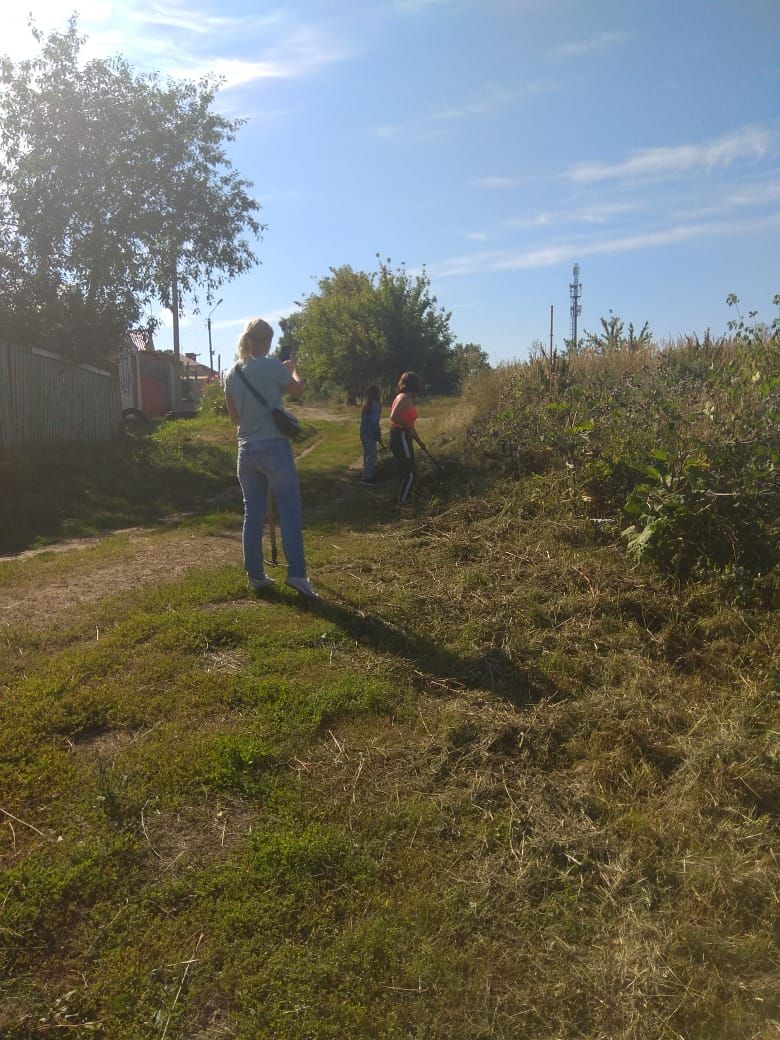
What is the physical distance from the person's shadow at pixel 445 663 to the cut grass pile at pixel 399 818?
2 cm

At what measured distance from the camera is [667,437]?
5965mm

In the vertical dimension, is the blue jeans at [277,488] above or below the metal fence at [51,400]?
below

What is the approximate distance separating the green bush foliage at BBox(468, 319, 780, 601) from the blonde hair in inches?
103

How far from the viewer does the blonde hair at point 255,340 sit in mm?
5410

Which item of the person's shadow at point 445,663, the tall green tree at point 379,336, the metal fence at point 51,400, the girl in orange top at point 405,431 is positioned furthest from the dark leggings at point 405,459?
the tall green tree at point 379,336

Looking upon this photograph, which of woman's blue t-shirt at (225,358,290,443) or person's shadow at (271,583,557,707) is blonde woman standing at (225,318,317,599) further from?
person's shadow at (271,583,557,707)

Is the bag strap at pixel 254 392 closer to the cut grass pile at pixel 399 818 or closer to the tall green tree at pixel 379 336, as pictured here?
the cut grass pile at pixel 399 818

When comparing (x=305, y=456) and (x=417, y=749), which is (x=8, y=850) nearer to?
(x=417, y=749)

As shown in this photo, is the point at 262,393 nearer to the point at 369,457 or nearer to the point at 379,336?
the point at 369,457

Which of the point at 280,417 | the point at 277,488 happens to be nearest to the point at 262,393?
the point at 280,417

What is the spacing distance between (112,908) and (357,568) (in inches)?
155

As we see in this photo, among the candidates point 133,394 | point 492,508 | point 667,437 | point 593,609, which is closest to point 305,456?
point 492,508

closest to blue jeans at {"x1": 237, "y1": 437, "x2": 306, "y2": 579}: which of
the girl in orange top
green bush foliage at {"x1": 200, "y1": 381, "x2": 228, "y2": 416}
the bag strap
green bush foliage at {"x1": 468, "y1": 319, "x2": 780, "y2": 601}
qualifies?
the bag strap

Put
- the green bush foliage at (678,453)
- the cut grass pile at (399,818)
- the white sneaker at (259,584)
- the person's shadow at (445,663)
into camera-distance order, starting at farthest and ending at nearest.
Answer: the white sneaker at (259,584) < the green bush foliage at (678,453) < the person's shadow at (445,663) < the cut grass pile at (399,818)
